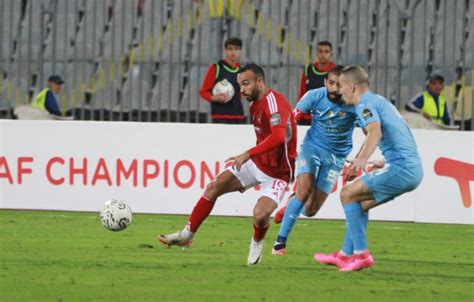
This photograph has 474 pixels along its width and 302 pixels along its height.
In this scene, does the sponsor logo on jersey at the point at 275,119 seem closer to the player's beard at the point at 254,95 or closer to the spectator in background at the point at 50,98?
the player's beard at the point at 254,95

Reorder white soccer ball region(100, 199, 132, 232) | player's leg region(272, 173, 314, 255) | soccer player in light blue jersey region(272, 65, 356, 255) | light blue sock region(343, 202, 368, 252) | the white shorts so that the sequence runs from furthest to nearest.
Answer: white soccer ball region(100, 199, 132, 232), soccer player in light blue jersey region(272, 65, 356, 255), player's leg region(272, 173, 314, 255), the white shorts, light blue sock region(343, 202, 368, 252)

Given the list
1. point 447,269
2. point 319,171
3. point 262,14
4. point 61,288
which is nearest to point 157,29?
point 262,14

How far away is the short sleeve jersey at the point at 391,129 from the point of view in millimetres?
10102

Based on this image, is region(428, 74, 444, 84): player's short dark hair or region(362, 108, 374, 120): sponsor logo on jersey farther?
region(428, 74, 444, 84): player's short dark hair

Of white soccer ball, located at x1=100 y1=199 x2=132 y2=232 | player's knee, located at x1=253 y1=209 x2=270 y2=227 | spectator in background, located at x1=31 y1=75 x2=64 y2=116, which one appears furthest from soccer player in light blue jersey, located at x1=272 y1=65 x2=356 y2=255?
spectator in background, located at x1=31 y1=75 x2=64 y2=116

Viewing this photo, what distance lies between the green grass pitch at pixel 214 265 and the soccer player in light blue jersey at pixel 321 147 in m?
0.55

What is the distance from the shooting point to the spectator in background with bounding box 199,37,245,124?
1700 centimetres

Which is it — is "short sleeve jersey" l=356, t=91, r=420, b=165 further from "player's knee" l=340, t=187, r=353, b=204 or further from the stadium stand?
the stadium stand

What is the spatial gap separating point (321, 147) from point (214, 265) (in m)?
2.23

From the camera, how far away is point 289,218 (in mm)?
12211

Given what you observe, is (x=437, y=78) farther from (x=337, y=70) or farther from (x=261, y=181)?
(x=261, y=181)

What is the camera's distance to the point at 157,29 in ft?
66.6

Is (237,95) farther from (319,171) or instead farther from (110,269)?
(110,269)

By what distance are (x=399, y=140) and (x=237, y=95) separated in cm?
797
